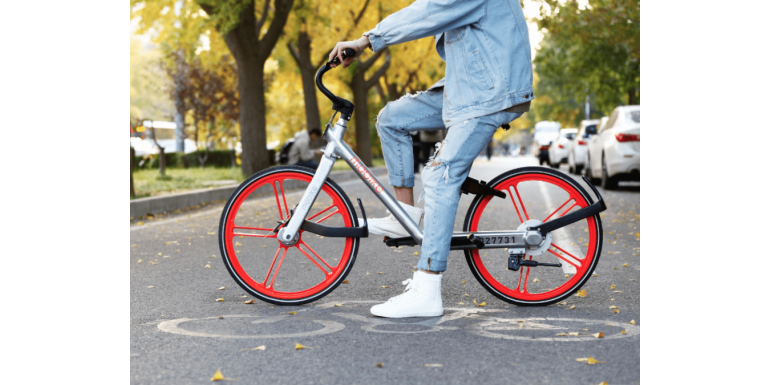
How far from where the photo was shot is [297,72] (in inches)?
1174

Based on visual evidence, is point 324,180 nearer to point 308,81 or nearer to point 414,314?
point 414,314

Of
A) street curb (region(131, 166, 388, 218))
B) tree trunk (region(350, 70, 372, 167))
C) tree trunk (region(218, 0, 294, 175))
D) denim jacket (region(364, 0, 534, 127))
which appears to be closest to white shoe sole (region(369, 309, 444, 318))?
denim jacket (region(364, 0, 534, 127))

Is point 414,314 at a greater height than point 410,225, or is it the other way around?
point 410,225

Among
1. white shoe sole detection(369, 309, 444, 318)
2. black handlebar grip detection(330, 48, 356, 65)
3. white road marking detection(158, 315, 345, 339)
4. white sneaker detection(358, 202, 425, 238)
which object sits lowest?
white road marking detection(158, 315, 345, 339)

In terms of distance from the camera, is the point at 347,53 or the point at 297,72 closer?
the point at 347,53

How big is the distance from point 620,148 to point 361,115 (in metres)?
17.3

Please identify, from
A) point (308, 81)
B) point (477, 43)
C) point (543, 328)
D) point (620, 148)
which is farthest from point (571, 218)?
point (308, 81)

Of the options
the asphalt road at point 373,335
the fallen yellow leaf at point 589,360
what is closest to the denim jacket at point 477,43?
the asphalt road at point 373,335

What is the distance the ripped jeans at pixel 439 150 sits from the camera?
410cm

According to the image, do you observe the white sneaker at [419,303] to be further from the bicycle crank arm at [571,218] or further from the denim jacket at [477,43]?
the denim jacket at [477,43]

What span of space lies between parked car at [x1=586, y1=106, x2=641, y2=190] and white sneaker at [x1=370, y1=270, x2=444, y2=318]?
10.8m

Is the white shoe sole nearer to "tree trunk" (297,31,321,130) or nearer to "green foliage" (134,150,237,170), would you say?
"tree trunk" (297,31,321,130)

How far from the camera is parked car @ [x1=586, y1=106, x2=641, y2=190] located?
14.4 meters

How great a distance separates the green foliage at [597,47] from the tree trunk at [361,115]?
6.32 metres
